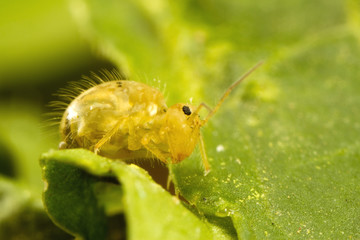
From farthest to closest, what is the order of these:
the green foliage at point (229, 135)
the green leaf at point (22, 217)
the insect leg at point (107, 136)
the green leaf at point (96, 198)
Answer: the green leaf at point (22, 217)
the insect leg at point (107, 136)
the green foliage at point (229, 135)
the green leaf at point (96, 198)

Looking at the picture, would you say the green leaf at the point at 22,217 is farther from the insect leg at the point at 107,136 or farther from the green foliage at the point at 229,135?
the insect leg at the point at 107,136

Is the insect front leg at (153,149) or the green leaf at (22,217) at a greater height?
the green leaf at (22,217)

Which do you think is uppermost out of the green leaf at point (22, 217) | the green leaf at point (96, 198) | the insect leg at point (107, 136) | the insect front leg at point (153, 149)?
the green leaf at point (22, 217)

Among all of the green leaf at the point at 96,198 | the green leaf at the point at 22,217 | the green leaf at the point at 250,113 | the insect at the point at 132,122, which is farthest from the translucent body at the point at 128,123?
the green leaf at the point at 22,217

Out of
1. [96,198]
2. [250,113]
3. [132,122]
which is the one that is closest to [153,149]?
[132,122]

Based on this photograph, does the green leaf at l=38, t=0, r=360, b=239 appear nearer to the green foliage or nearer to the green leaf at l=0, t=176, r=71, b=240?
the green foliage

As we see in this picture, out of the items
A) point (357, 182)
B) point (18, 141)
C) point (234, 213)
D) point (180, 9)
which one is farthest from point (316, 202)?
point (18, 141)

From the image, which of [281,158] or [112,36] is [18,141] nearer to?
[112,36]
